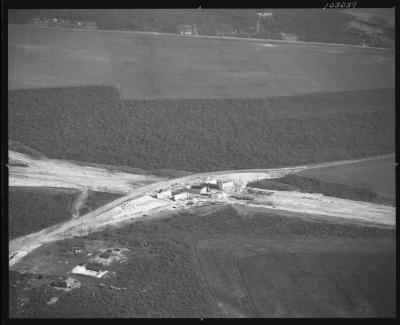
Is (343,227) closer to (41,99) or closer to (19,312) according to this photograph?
(19,312)

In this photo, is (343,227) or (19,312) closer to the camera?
(19,312)

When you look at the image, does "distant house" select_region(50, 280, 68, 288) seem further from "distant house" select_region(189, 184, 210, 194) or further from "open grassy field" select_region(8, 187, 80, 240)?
"distant house" select_region(189, 184, 210, 194)

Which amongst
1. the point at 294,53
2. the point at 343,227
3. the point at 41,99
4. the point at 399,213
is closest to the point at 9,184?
the point at 41,99

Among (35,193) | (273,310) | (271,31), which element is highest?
(271,31)

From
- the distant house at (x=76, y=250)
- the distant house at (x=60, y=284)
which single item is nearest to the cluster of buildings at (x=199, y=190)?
the distant house at (x=76, y=250)

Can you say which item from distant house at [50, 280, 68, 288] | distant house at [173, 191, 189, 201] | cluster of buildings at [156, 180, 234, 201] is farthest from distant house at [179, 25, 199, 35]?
distant house at [50, 280, 68, 288]

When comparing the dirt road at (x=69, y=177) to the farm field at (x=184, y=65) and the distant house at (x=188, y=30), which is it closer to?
the farm field at (x=184, y=65)

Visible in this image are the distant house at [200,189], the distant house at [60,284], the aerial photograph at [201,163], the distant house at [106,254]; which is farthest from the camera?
the distant house at [200,189]
